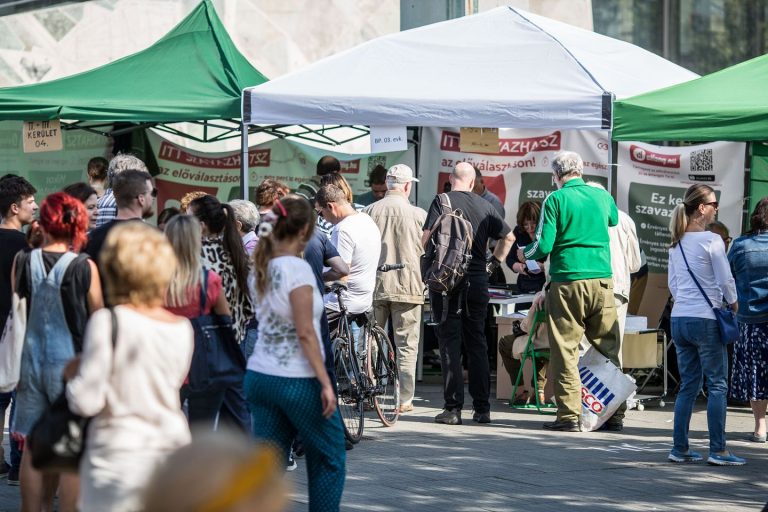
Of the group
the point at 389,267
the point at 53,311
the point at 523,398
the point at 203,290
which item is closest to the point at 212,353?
the point at 203,290

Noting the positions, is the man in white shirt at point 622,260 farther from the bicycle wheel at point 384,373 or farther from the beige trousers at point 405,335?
the bicycle wheel at point 384,373

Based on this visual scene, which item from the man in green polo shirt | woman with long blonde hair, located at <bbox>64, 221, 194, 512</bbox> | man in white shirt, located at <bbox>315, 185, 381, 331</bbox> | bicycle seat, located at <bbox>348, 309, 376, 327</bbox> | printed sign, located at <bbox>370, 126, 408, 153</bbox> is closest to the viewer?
woman with long blonde hair, located at <bbox>64, 221, 194, 512</bbox>

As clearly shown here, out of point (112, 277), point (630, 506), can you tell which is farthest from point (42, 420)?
point (630, 506)

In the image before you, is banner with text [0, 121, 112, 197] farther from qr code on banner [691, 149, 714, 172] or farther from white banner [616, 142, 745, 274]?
qr code on banner [691, 149, 714, 172]

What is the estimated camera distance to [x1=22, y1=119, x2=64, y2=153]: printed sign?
10898 millimetres

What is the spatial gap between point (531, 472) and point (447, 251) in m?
2.10

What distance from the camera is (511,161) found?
13.0 meters

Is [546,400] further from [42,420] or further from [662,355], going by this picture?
[42,420]

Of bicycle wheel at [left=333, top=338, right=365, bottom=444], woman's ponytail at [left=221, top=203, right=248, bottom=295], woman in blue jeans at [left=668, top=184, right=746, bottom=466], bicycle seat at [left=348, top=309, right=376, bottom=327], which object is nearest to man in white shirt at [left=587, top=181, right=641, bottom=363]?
woman in blue jeans at [left=668, top=184, right=746, bottom=466]

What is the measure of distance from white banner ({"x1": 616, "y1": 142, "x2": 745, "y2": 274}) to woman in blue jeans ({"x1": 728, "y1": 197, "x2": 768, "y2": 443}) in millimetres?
2991

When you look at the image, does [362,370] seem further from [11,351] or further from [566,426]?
[11,351]

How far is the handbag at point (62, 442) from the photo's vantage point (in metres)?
3.91

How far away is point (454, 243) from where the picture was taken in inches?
364

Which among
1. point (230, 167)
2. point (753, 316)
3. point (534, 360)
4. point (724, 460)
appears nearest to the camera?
point (724, 460)
